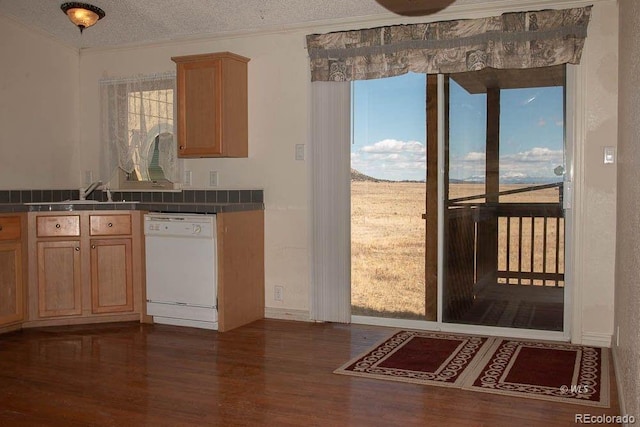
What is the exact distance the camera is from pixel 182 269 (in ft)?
15.4

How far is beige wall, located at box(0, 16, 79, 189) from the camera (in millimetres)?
5156

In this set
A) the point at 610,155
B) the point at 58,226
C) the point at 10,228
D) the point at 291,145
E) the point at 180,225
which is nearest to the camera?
the point at 610,155

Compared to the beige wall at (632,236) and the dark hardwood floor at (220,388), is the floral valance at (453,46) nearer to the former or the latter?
the beige wall at (632,236)

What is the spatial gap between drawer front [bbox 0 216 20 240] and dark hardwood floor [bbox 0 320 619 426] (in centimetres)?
71

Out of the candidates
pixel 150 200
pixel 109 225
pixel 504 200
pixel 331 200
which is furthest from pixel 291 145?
pixel 504 200

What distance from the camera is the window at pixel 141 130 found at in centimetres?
544

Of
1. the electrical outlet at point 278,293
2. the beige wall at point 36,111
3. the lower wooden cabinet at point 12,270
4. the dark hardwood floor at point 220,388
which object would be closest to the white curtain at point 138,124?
the beige wall at point 36,111

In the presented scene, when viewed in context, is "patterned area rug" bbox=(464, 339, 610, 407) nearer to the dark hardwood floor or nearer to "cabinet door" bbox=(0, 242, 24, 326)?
the dark hardwood floor

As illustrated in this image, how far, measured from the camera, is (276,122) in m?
5.05

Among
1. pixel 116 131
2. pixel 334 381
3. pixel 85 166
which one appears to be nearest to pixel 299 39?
pixel 116 131

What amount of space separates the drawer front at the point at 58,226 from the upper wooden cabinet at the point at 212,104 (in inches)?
37.7

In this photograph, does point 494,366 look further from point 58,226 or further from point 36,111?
point 36,111

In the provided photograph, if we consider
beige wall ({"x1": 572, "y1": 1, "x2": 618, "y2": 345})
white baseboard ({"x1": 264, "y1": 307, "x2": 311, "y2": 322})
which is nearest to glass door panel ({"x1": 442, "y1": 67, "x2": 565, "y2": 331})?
beige wall ({"x1": 572, "y1": 1, "x2": 618, "y2": 345})

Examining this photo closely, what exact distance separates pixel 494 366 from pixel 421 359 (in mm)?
427
